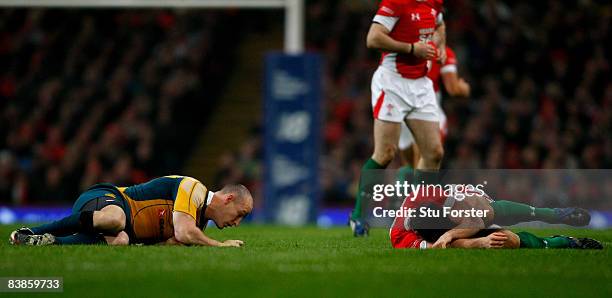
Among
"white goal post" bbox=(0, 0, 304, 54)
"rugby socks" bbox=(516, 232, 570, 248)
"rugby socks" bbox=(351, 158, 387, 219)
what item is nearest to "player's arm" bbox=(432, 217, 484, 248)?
"rugby socks" bbox=(516, 232, 570, 248)

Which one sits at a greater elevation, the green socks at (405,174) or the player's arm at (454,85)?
the player's arm at (454,85)

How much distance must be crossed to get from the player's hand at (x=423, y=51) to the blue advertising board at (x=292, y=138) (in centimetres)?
506

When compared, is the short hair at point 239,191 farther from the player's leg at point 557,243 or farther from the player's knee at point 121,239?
the player's leg at point 557,243

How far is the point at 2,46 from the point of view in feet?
68.0

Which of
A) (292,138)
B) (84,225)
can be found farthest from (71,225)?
(292,138)

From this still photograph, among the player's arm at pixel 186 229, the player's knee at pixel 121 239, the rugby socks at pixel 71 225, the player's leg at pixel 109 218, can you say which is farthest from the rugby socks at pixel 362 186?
the rugby socks at pixel 71 225

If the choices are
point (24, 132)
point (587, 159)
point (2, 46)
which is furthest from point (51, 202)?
point (587, 159)

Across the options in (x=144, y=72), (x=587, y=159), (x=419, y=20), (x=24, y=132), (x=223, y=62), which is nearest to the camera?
(x=419, y=20)

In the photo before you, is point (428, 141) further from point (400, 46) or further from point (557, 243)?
point (557, 243)

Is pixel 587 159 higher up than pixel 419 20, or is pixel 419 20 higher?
pixel 419 20

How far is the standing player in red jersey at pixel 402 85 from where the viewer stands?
930 cm

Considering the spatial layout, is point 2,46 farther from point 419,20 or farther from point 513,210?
point 513,210

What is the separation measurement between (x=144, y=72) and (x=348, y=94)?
4.07 meters

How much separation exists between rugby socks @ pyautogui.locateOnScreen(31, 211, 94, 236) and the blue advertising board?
6546 mm
